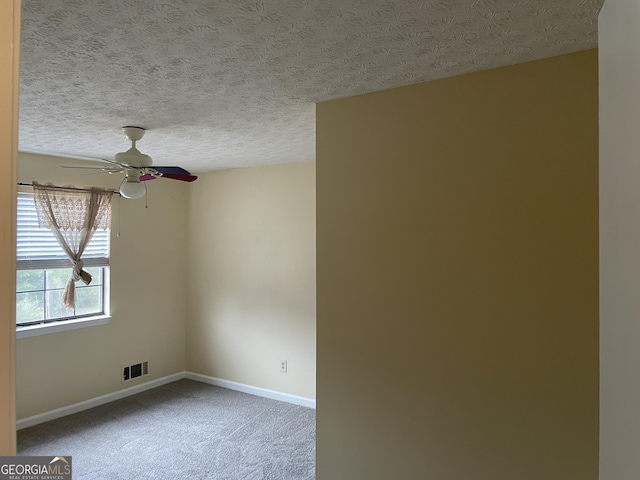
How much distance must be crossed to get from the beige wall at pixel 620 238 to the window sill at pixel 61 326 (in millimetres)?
4225

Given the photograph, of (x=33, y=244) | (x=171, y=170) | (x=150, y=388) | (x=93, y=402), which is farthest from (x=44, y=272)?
(x=171, y=170)

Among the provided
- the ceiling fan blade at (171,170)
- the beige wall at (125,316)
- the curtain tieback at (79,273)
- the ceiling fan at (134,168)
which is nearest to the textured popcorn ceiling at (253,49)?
the ceiling fan at (134,168)

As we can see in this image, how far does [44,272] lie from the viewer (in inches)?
156

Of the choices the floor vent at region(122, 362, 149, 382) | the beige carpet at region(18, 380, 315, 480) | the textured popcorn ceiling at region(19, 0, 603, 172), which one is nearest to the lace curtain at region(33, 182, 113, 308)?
the floor vent at region(122, 362, 149, 382)

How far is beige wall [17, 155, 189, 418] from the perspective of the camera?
3879 millimetres

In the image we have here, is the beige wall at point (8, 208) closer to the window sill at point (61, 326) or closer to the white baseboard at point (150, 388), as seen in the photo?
the window sill at point (61, 326)

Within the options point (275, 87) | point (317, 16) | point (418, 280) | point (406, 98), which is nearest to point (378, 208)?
point (418, 280)

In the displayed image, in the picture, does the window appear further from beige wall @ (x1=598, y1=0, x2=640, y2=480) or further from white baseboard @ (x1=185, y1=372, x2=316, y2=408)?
beige wall @ (x1=598, y1=0, x2=640, y2=480)

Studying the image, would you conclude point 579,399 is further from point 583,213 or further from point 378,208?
point 378,208

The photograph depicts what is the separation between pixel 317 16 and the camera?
1.46 m

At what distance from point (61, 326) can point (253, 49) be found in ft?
11.4

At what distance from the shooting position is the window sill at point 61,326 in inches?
148

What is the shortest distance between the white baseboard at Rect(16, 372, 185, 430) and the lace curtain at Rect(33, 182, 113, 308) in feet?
3.16

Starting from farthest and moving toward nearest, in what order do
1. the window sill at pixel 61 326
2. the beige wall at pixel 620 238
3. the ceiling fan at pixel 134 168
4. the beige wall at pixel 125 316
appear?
the beige wall at pixel 125 316 → the window sill at pixel 61 326 → the ceiling fan at pixel 134 168 → the beige wall at pixel 620 238
